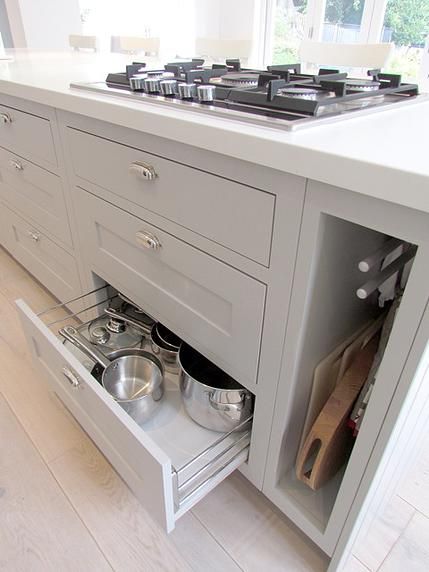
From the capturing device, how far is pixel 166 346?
1.02 meters

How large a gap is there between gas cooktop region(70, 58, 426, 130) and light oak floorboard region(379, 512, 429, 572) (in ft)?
2.76

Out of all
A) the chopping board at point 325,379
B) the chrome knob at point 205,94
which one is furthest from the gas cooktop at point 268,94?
the chopping board at point 325,379

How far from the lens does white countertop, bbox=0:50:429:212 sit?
39 cm

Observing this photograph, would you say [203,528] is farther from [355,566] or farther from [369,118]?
[369,118]

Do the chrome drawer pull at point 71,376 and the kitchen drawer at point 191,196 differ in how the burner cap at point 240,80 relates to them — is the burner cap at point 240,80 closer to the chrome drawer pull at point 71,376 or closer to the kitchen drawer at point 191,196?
the kitchen drawer at point 191,196

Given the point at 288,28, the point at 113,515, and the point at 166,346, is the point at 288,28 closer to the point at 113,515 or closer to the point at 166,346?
the point at 166,346

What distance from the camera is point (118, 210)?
823mm

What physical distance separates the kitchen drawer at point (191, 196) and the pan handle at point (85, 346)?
388 mm

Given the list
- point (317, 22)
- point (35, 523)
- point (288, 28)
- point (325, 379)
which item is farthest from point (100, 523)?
point (288, 28)

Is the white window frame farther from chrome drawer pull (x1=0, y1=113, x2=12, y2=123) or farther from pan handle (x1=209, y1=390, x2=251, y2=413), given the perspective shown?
pan handle (x1=209, y1=390, x2=251, y2=413)

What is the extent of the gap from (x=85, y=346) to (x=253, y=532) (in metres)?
0.56

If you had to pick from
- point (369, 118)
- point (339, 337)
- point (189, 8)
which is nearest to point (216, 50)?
point (369, 118)

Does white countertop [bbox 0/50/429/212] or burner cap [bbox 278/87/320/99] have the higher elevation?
burner cap [bbox 278/87/320/99]

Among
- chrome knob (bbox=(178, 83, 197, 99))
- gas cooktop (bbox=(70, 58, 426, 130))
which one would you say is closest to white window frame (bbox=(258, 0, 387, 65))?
gas cooktop (bbox=(70, 58, 426, 130))
